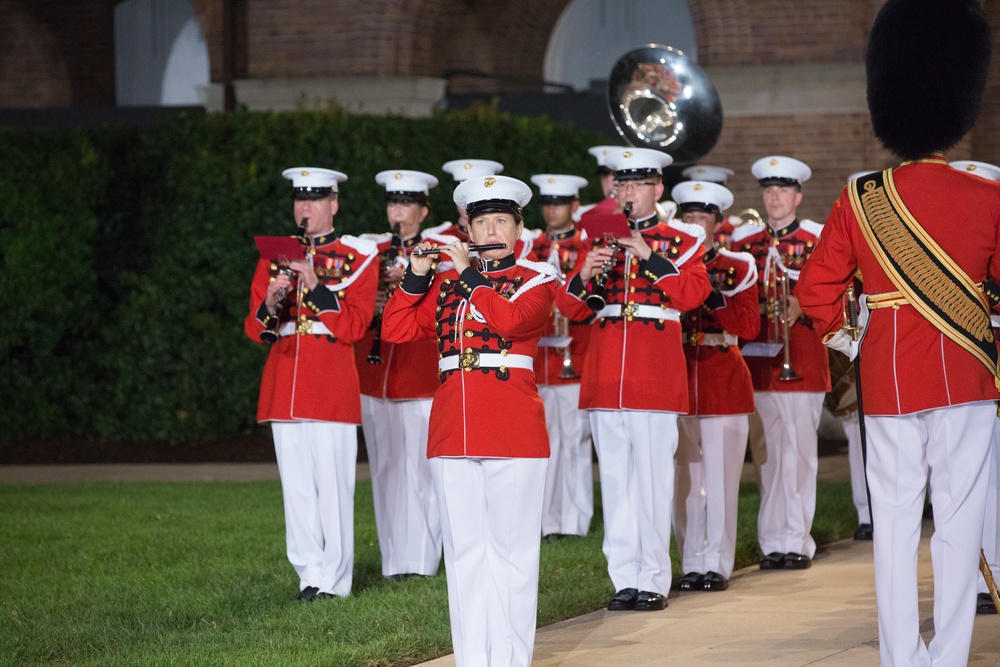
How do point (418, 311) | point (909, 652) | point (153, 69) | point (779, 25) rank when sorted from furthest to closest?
point (153, 69), point (779, 25), point (418, 311), point (909, 652)

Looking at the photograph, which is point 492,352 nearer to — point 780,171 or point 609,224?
point 609,224

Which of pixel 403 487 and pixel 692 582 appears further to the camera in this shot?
pixel 403 487

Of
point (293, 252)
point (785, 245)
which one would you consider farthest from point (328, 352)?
point (785, 245)

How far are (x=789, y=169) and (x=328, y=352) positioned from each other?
318 centimetres

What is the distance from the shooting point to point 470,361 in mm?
6094

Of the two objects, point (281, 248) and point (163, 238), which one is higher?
point (163, 238)

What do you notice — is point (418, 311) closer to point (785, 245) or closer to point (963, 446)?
point (963, 446)

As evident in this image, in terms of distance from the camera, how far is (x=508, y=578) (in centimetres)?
596

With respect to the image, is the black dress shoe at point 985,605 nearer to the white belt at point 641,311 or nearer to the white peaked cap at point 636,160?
the white belt at point 641,311

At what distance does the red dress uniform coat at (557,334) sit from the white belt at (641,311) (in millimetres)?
2255

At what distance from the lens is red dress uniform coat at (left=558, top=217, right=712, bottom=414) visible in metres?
7.61

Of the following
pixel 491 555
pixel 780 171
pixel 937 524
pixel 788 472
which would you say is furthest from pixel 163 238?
pixel 937 524

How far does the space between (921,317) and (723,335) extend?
274 centimetres

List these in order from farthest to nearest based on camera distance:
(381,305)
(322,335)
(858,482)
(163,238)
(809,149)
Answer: (809,149), (163,238), (858,482), (381,305), (322,335)
